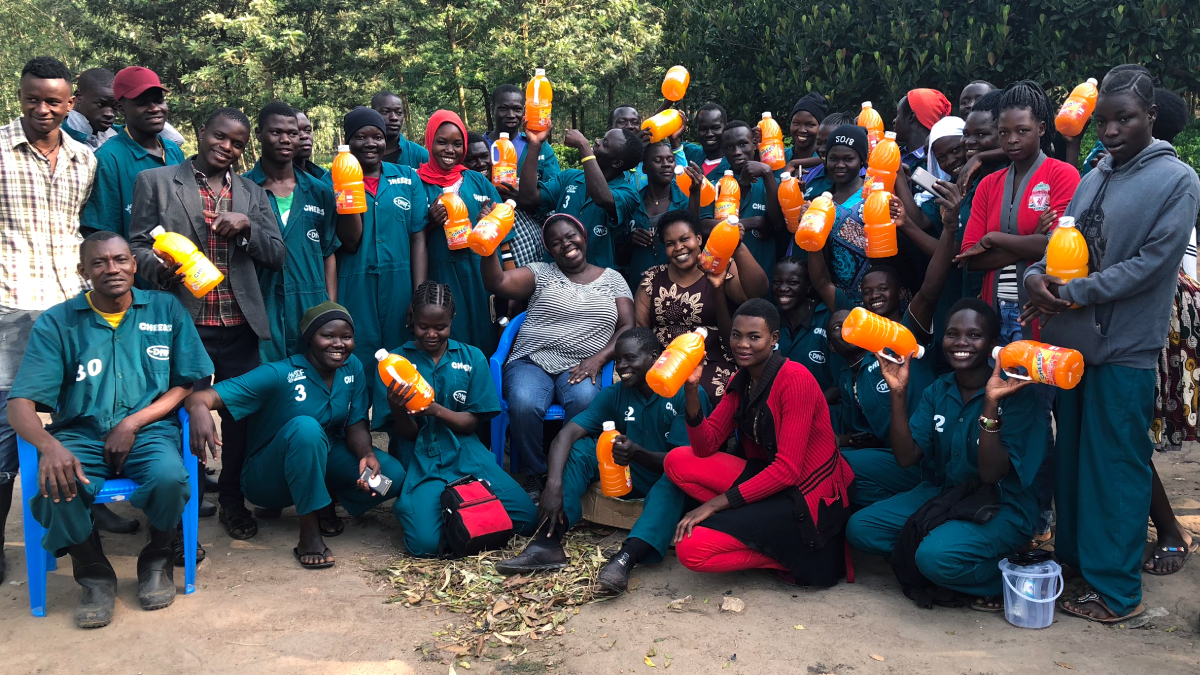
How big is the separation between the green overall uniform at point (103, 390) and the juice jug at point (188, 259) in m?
0.17

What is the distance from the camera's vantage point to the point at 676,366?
160 inches

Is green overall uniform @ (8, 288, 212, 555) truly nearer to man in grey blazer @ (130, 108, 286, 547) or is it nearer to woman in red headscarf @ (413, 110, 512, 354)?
man in grey blazer @ (130, 108, 286, 547)

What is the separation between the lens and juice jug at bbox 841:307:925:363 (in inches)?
157

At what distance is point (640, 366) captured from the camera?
4.50 m

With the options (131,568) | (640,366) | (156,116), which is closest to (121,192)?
(156,116)

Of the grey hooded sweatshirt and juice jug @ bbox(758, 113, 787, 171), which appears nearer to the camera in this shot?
the grey hooded sweatshirt

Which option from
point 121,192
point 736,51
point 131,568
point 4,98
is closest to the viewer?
point 131,568

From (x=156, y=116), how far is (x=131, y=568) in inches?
89.1

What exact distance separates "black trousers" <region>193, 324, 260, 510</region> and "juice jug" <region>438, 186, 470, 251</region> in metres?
1.27

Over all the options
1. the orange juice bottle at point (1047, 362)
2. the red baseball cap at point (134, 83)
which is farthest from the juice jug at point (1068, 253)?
the red baseball cap at point (134, 83)

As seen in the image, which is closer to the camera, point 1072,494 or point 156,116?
point 1072,494

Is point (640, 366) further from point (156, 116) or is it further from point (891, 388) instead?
point (156, 116)

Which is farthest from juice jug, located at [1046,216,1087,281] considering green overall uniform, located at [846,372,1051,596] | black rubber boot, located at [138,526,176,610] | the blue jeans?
black rubber boot, located at [138,526,176,610]

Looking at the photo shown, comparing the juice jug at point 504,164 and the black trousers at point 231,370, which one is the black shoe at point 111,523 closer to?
the black trousers at point 231,370
